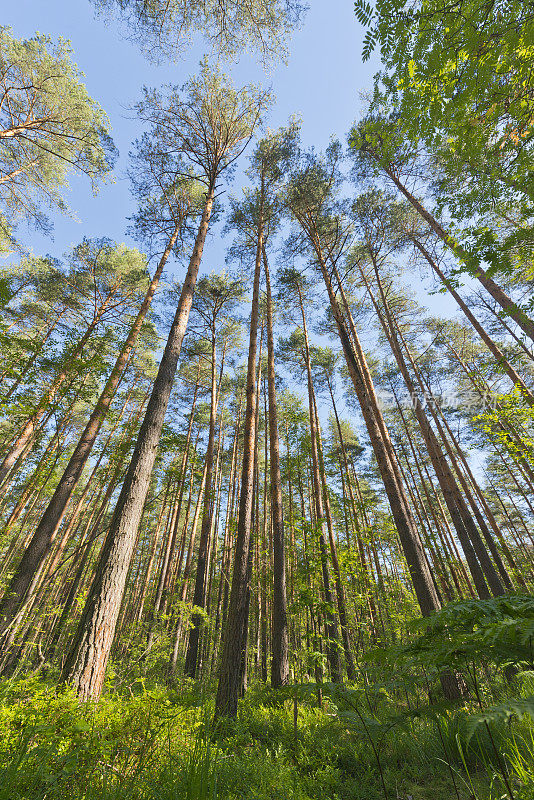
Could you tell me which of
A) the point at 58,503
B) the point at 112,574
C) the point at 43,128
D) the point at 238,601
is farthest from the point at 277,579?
the point at 43,128

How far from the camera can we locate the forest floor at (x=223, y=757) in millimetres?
1905

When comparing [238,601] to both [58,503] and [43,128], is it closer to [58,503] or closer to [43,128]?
[58,503]

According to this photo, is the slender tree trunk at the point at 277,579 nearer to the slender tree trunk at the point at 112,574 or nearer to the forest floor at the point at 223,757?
the forest floor at the point at 223,757

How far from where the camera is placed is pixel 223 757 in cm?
320

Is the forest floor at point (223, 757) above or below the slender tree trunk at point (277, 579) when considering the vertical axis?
below

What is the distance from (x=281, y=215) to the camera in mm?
10953

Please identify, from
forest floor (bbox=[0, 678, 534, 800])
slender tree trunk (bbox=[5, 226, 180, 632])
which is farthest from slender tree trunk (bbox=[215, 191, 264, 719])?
slender tree trunk (bbox=[5, 226, 180, 632])

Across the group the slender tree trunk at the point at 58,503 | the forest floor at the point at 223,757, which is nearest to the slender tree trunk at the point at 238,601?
the forest floor at the point at 223,757

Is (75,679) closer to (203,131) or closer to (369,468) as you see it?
(203,131)

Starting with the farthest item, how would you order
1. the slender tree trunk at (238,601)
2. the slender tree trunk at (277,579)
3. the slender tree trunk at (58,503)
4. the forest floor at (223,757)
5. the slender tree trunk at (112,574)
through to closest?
the slender tree trunk at (58,503) < the slender tree trunk at (277,579) < the slender tree trunk at (238,601) < the slender tree trunk at (112,574) < the forest floor at (223,757)

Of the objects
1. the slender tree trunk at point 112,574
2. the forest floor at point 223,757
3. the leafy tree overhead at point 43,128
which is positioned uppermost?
the leafy tree overhead at point 43,128

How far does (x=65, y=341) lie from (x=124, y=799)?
8.97m

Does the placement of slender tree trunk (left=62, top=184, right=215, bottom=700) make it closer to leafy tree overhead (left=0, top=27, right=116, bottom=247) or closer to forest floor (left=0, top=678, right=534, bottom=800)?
forest floor (left=0, top=678, right=534, bottom=800)

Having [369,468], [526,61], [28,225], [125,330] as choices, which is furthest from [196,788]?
[369,468]
